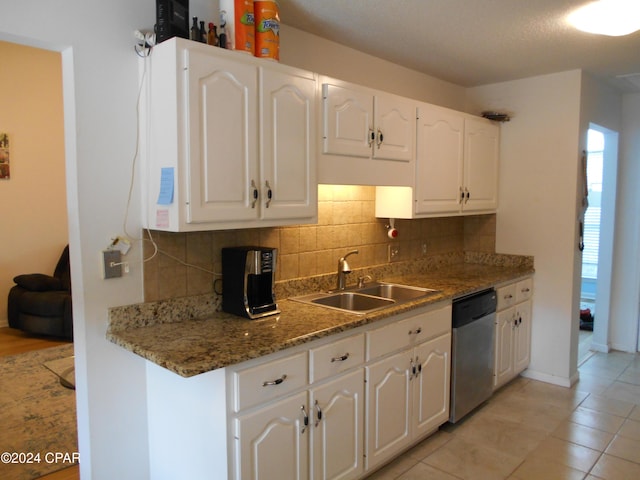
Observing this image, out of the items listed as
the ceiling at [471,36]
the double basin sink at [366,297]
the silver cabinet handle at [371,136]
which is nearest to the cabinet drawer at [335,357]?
the double basin sink at [366,297]

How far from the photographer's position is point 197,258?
7.64ft

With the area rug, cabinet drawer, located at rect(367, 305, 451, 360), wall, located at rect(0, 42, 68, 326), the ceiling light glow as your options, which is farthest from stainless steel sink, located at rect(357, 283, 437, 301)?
wall, located at rect(0, 42, 68, 326)

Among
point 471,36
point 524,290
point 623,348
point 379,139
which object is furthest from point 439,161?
point 623,348

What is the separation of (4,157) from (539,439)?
5.66 metres

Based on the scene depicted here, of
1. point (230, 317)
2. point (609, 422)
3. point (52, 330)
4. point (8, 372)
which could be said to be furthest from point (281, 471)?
point (52, 330)

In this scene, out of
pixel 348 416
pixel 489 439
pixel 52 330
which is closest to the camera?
pixel 348 416

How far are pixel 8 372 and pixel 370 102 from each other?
3.60 metres

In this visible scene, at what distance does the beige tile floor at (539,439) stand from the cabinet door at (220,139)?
1.69m

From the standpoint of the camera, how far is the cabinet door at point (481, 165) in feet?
11.8

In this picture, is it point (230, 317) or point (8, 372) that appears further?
point (8, 372)

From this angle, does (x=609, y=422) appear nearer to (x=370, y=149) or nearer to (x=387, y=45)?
(x=370, y=149)

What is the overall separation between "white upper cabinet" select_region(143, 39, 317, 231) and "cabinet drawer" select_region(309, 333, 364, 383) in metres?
0.65

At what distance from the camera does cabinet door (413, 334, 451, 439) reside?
8.90ft

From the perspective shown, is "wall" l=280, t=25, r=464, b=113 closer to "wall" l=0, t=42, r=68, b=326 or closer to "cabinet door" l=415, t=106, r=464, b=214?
"cabinet door" l=415, t=106, r=464, b=214
